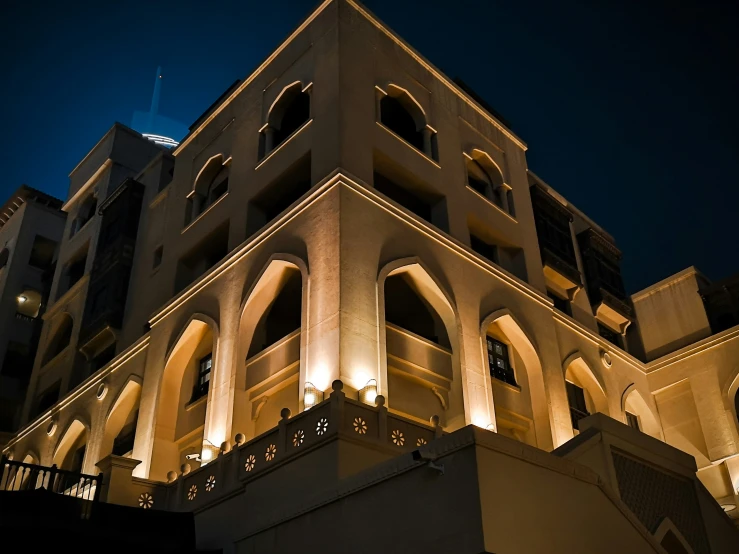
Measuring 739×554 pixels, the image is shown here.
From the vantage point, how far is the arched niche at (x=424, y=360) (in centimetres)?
1666

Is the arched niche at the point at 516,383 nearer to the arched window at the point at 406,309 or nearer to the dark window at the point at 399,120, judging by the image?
the arched window at the point at 406,309

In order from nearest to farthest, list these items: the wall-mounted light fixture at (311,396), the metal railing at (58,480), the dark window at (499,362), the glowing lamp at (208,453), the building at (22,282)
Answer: the metal railing at (58,480), the wall-mounted light fixture at (311,396), the glowing lamp at (208,453), the dark window at (499,362), the building at (22,282)

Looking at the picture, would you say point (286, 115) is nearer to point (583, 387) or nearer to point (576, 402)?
point (576, 402)

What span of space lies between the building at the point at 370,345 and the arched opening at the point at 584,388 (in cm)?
7

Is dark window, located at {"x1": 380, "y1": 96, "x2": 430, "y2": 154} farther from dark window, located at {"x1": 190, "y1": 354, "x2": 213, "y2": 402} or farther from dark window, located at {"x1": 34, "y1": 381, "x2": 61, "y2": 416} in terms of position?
dark window, located at {"x1": 34, "y1": 381, "x2": 61, "y2": 416}

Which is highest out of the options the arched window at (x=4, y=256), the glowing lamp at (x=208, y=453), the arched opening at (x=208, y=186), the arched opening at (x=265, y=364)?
the arched window at (x=4, y=256)

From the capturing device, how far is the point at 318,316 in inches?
605

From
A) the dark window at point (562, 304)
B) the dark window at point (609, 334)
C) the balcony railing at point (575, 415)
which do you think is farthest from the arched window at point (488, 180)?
the dark window at point (609, 334)

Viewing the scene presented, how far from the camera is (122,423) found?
73.7 ft

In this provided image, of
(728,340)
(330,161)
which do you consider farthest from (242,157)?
(728,340)

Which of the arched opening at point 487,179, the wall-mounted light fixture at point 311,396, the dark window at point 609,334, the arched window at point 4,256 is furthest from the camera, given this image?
the arched window at point 4,256

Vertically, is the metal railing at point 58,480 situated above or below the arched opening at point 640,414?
below

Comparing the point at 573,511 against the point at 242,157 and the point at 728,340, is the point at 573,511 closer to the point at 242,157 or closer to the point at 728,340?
the point at 242,157

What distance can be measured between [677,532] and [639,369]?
1291cm
